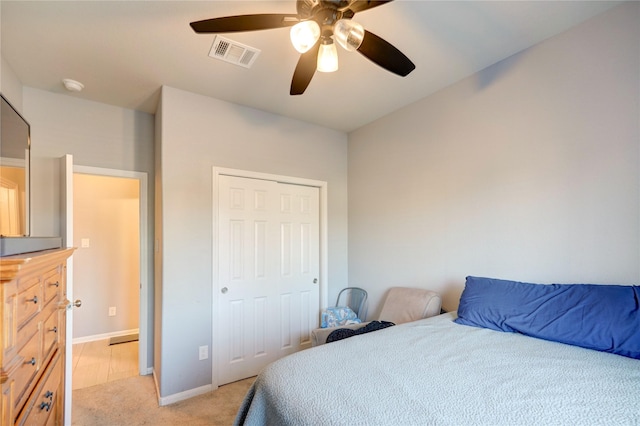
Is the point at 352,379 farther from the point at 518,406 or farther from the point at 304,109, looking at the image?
the point at 304,109

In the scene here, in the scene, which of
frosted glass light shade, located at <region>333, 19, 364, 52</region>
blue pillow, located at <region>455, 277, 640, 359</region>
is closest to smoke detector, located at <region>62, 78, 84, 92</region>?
frosted glass light shade, located at <region>333, 19, 364, 52</region>

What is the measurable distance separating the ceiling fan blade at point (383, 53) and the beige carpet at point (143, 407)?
2.61m

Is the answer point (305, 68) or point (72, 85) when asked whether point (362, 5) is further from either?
point (72, 85)

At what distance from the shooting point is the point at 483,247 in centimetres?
225

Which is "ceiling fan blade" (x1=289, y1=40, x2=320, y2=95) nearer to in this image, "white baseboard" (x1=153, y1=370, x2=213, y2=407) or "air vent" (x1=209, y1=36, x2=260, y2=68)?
"air vent" (x1=209, y1=36, x2=260, y2=68)

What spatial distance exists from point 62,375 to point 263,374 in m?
1.40

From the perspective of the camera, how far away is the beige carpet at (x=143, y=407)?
2195 millimetres

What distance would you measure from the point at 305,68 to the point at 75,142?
2330 mm

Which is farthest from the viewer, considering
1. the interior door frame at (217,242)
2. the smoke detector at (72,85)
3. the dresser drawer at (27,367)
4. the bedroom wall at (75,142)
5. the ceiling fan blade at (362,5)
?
the interior door frame at (217,242)

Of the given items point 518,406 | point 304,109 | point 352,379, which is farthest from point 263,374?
point 304,109

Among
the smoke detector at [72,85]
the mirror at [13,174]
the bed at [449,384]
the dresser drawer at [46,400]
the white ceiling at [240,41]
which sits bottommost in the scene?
the dresser drawer at [46,400]

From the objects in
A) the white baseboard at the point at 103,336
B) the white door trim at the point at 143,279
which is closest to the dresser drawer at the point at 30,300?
the white door trim at the point at 143,279

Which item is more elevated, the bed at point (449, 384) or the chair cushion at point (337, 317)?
the bed at point (449, 384)

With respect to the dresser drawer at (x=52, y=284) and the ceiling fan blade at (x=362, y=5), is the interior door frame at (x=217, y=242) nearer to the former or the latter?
the dresser drawer at (x=52, y=284)
